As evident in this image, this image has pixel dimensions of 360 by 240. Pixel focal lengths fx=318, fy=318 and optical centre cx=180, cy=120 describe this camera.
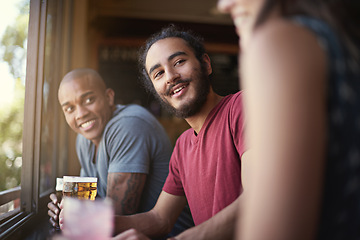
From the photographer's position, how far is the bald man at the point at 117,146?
1.64 meters

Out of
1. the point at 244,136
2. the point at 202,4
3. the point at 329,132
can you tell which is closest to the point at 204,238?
the point at 244,136

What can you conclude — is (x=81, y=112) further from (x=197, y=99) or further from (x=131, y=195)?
(x=197, y=99)

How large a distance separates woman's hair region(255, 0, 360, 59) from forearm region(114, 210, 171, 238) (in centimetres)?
103

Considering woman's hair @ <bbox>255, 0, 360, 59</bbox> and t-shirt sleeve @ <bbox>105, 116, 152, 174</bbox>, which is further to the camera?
t-shirt sleeve @ <bbox>105, 116, 152, 174</bbox>

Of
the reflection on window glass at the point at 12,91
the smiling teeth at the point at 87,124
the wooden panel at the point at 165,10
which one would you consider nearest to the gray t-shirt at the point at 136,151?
the smiling teeth at the point at 87,124

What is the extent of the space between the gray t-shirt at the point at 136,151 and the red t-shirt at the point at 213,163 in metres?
0.27

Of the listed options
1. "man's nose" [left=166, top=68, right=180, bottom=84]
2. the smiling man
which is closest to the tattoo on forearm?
the smiling man

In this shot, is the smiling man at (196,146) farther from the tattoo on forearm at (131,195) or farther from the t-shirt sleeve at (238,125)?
the tattoo on forearm at (131,195)

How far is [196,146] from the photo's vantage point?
54.0 inches

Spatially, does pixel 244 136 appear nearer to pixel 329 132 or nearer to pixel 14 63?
pixel 329 132

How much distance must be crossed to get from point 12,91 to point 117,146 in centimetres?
60

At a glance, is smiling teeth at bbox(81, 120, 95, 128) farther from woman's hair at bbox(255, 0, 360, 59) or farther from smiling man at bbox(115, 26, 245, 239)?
woman's hair at bbox(255, 0, 360, 59)

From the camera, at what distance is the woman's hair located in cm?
46

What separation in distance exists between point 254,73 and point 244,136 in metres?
0.72
